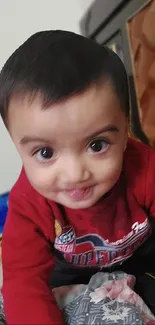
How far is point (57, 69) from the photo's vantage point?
535mm

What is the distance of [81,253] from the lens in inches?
28.6

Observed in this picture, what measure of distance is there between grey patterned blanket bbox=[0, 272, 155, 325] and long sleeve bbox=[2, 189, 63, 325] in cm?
3

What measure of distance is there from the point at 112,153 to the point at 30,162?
3.9 inches

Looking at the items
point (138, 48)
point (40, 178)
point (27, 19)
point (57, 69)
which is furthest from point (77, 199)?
point (27, 19)

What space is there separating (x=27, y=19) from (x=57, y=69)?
996mm

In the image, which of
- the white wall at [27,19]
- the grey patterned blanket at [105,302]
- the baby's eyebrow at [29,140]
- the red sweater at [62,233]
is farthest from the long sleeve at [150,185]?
the white wall at [27,19]

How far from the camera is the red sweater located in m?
0.64

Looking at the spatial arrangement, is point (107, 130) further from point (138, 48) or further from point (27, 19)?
point (27, 19)

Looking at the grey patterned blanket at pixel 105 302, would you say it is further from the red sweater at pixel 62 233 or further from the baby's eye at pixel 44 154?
the baby's eye at pixel 44 154

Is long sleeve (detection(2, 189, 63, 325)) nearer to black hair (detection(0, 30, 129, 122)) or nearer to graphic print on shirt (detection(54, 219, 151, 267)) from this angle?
graphic print on shirt (detection(54, 219, 151, 267))

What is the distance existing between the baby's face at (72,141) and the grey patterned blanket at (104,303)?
15cm

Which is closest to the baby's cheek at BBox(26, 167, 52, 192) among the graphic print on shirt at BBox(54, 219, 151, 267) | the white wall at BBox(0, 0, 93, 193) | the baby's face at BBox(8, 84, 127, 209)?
the baby's face at BBox(8, 84, 127, 209)

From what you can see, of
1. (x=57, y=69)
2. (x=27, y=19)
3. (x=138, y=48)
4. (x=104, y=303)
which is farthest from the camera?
(x=27, y=19)

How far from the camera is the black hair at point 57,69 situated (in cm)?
53
